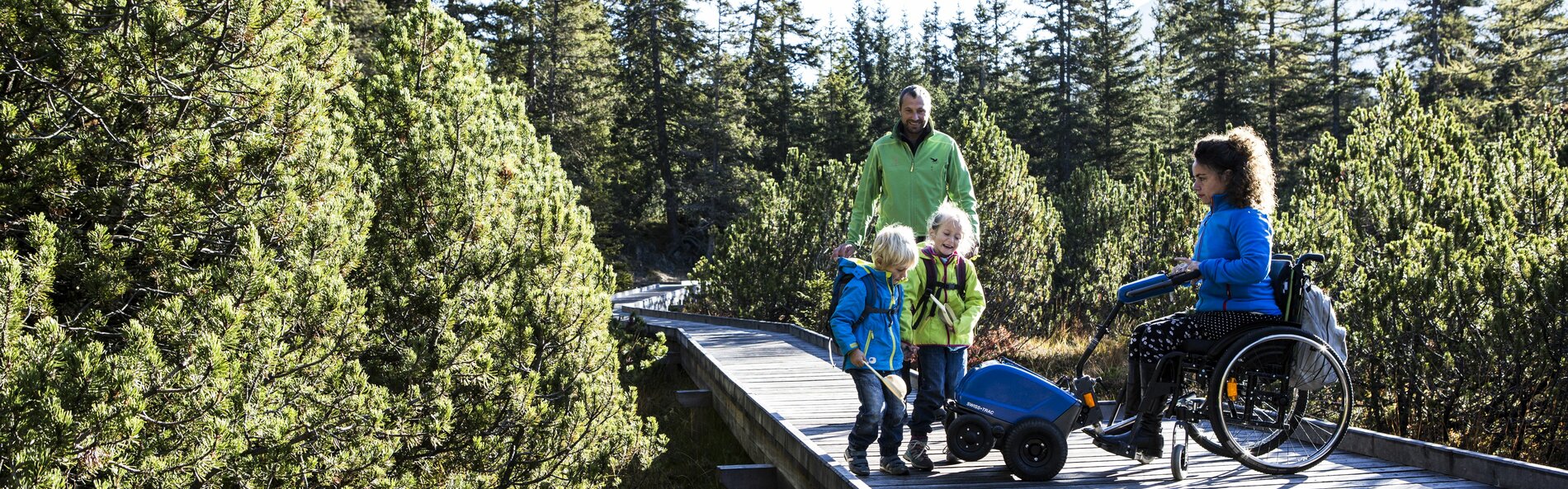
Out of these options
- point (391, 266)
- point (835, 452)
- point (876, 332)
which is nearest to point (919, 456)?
point (876, 332)

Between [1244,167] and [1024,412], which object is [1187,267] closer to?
[1244,167]

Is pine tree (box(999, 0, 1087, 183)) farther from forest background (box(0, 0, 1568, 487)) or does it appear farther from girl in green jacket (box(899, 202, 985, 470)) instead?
girl in green jacket (box(899, 202, 985, 470))

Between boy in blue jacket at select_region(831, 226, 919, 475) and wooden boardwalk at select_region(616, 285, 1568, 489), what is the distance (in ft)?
0.55

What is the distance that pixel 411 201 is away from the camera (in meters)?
5.62

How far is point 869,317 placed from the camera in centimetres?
484

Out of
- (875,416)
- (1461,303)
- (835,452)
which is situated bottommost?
(835,452)

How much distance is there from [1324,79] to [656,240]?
26069mm

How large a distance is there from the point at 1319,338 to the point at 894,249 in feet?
5.87

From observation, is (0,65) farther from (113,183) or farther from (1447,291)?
(1447,291)

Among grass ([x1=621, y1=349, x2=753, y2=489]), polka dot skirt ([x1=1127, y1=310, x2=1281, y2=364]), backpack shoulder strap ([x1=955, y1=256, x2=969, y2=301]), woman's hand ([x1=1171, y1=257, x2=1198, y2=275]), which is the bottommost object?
grass ([x1=621, y1=349, x2=753, y2=489])

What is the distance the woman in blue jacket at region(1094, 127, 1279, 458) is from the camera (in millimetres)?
4594

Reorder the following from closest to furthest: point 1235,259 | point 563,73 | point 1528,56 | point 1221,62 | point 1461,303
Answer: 1. point 1235,259
2. point 1461,303
3. point 1528,56
4. point 1221,62
5. point 563,73

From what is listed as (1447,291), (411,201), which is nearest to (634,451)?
(411,201)

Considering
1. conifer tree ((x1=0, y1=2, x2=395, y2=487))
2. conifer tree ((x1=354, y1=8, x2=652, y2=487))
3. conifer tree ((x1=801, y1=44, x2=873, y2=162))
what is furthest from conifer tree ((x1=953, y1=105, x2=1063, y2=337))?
conifer tree ((x1=801, y1=44, x2=873, y2=162))
